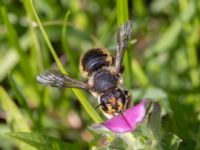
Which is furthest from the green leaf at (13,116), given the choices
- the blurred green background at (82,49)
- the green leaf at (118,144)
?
the green leaf at (118,144)

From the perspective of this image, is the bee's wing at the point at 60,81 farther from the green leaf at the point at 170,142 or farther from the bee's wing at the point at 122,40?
the green leaf at the point at 170,142

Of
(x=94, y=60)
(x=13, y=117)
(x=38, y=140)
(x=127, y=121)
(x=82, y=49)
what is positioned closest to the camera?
(x=127, y=121)

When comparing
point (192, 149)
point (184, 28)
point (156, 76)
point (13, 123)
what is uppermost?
point (184, 28)

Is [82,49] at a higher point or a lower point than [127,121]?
higher

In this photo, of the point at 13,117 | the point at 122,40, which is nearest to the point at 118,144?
the point at 122,40

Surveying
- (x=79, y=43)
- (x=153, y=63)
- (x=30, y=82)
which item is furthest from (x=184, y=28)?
(x=30, y=82)

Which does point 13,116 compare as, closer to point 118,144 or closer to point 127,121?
point 118,144

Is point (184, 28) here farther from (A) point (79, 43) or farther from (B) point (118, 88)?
(B) point (118, 88)
